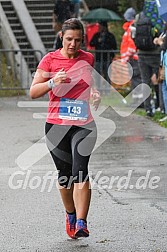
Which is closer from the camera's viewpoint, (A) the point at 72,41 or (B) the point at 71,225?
(A) the point at 72,41

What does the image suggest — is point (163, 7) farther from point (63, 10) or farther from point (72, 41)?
point (63, 10)

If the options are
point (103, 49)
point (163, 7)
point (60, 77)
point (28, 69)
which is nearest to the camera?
point (60, 77)

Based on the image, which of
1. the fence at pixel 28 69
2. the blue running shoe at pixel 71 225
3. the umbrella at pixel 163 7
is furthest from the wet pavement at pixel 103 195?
the fence at pixel 28 69

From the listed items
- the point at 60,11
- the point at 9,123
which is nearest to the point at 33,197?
the point at 9,123

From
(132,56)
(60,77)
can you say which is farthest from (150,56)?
(60,77)

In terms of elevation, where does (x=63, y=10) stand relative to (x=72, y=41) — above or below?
below

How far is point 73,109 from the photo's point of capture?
6984 millimetres

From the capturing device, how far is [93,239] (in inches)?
283

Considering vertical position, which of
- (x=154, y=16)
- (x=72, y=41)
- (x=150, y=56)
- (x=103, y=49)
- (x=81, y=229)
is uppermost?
(x=72, y=41)

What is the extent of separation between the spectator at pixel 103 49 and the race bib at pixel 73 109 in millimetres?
12290

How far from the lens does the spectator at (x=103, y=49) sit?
19.8 m

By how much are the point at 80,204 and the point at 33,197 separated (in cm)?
205

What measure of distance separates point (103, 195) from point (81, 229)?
2.26 m

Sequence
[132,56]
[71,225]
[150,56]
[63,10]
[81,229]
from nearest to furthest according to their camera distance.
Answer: [81,229] → [71,225] → [150,56] → [132,56] → [63,10]
